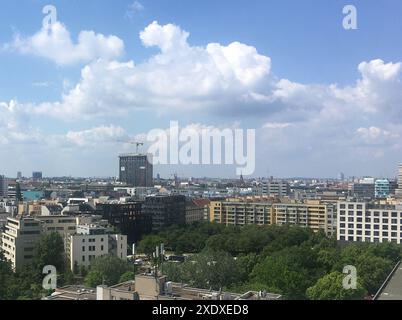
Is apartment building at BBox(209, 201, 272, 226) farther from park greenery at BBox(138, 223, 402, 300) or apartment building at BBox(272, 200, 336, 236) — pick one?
park greenery at BBox(138, 223, 402, 300)

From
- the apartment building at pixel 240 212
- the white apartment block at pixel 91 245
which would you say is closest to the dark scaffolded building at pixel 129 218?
the apartment building at pixel 240 212

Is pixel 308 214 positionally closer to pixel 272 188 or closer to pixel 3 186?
pixel 272 188

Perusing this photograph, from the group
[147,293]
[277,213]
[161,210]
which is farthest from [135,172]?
[147,293]

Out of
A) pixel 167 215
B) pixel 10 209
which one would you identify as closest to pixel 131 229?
pixel 167 215

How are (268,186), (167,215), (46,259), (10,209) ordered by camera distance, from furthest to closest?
1. (268,186)
2. (167,215)
3. (10,209)
4. (46,259)

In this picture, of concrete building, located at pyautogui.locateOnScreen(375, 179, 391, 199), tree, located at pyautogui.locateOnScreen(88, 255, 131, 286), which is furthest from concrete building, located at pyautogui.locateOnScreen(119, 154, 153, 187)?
tree, located at pyautogui.locateOnScreen(88, 255, 131, 286)
